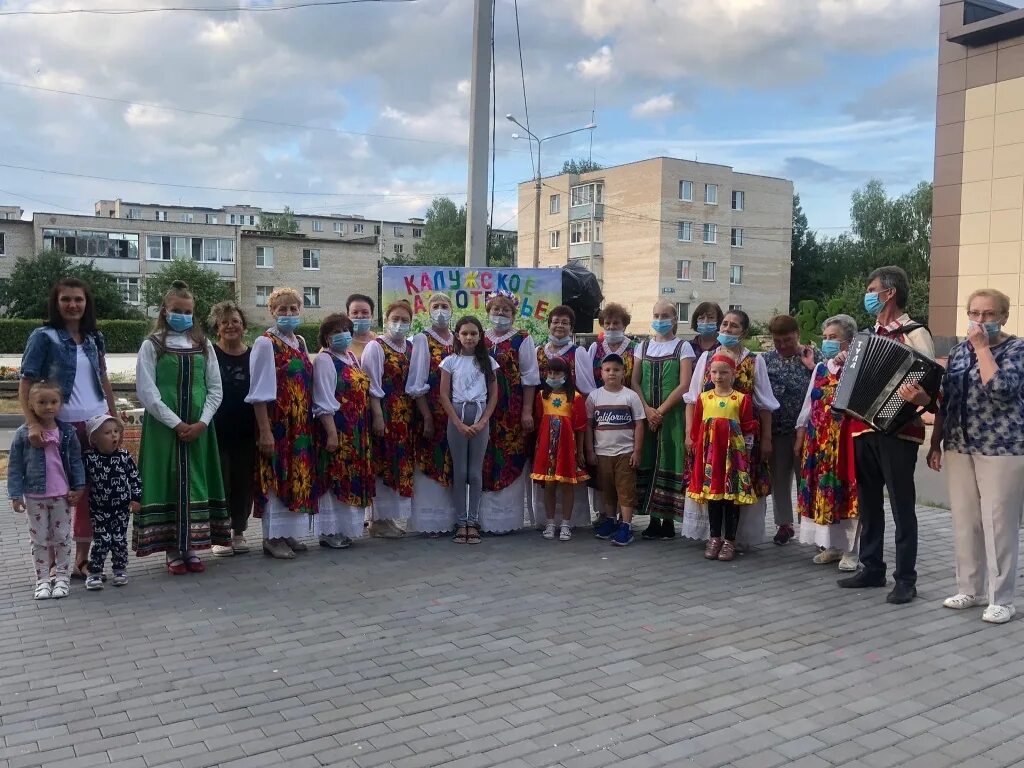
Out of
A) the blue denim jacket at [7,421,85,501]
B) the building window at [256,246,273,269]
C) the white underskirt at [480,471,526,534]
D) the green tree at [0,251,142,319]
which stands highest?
the building window at [256,246,273,269]

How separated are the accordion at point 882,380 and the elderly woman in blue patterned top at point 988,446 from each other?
0.10m

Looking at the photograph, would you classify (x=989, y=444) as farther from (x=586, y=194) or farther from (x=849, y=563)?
(x=586, y=194)

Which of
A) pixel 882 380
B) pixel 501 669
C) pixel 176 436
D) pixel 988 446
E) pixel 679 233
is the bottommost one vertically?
pixel 501 669

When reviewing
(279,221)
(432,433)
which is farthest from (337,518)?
(279,221)

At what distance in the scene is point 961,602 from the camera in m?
5.69

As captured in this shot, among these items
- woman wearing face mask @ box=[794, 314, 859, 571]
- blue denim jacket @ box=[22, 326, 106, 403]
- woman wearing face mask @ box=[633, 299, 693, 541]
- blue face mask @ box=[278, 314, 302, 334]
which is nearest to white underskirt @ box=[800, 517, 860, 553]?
woman wearing face mask @ box=[794, 314, 859, 571]

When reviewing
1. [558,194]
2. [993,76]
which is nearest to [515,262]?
[558,194]

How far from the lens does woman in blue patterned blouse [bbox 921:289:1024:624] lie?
17.6 ft

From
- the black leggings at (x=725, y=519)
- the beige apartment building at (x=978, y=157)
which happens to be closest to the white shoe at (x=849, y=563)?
the black leggings at (x=725, y=519)

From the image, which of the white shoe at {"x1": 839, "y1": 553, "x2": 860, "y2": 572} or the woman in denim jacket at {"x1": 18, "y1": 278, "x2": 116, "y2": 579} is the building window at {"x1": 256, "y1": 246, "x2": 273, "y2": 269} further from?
the white shoe at {"x1": 839, "y1": 553, "x2": 860, "y2": 572}

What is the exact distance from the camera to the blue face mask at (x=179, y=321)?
6320 millimetres

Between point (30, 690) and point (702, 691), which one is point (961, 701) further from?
point (30, 690)

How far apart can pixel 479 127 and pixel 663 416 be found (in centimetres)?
547

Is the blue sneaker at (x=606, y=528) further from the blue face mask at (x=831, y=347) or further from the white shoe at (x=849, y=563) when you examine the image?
the blue face mask at (x=831, y=347)
